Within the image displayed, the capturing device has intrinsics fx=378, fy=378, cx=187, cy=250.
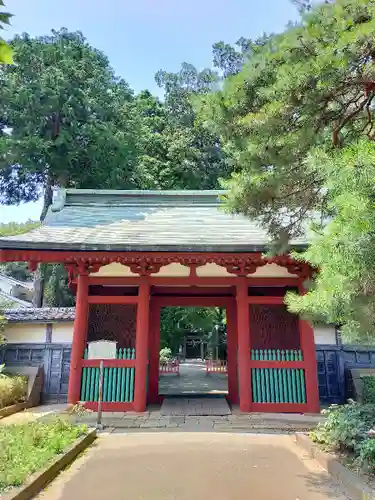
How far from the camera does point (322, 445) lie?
5.02m

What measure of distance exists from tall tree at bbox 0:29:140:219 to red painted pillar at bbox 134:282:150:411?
1285 cm

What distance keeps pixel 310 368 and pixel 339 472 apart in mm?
3710

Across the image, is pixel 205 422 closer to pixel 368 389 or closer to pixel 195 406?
pixel 195 406

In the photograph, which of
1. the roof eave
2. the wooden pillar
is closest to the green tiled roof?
the roof eave

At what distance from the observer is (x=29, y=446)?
4.45 m

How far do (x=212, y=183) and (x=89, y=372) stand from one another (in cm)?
1720

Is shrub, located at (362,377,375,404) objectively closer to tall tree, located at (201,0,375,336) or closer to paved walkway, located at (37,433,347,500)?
paved walkway, located at (37,433,347,500)

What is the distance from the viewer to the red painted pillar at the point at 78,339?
25.1ft

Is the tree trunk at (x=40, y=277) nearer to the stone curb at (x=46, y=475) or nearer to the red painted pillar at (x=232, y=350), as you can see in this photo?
the red painted pillar at (x=232, y=350)

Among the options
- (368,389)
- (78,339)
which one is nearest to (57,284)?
(78,339)

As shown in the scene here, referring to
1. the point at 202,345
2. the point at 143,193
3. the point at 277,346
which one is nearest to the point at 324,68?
the point at 277,346

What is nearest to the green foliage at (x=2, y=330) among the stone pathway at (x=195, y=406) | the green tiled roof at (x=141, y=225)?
the green tiled roof at (x=141, y=225)

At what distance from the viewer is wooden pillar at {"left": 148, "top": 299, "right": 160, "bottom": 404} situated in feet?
30.5

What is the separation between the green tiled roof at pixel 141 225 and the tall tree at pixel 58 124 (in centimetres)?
865
